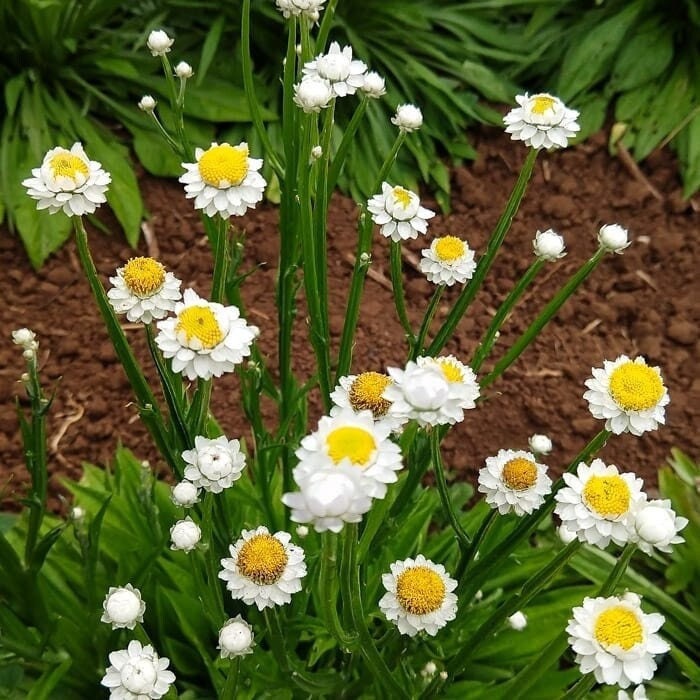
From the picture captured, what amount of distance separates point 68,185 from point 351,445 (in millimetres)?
460

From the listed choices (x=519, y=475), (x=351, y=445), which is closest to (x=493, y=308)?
(x=519, y=475)

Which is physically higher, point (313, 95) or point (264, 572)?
point (313, 95)

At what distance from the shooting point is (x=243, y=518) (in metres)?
1.34

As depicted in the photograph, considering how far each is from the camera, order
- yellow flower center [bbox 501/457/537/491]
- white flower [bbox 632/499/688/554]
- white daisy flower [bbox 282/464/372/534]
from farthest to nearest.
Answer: yellow flower center [bbox 501/457/537/491] < white flower [bbox 632/499/688/554] < white daisy flower [bbox 282/464/372/534]

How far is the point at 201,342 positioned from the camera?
28.8 inches

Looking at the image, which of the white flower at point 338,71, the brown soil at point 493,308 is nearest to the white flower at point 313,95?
the white flower at point 338,71

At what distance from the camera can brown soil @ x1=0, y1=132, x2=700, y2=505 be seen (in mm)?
1828

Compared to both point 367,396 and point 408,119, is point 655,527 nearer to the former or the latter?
point 367,396

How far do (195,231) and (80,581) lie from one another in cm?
114

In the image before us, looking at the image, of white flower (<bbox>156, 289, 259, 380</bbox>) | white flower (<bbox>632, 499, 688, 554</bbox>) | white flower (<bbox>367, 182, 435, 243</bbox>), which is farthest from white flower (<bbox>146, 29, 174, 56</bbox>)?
white flower (<bbox>632, 499, 688, 554</bbox>)

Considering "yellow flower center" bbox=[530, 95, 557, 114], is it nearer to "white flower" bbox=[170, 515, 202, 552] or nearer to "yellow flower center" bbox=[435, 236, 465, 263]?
"yellow flower center" bbox=[435, 236, 465, 263]

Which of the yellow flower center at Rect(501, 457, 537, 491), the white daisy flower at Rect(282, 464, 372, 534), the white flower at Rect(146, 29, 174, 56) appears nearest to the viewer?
the white daisy flower at Rect(282, 464, 372, 534)

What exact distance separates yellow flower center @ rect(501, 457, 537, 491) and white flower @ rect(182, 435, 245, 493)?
1.01 feet

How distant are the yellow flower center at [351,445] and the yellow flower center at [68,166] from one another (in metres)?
0.45
